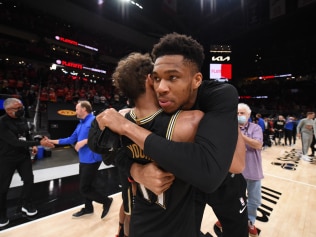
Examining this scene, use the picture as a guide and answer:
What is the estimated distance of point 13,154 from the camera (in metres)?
2.95

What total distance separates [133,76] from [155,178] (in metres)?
0.54

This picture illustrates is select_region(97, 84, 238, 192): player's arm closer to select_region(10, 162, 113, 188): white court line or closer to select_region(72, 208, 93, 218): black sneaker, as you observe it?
select_region(72, 208, 93, 218): black sneaker

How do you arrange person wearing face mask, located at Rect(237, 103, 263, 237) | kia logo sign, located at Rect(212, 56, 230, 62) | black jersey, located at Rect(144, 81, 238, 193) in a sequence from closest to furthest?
black jersey, located at Rect(144, 81, 238, 193) → person wearing face mask, located at Rect(237, 103, 263, 237) → kia logo sign, located at Rect(212, 56, 230, 62)

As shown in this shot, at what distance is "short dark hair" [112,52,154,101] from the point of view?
1.03 metres

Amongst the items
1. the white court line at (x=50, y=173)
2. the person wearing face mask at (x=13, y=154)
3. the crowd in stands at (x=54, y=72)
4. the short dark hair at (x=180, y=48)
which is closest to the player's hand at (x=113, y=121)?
the short dark hair at (x=180, y=48)

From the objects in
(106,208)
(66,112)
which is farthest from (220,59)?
(106,208)

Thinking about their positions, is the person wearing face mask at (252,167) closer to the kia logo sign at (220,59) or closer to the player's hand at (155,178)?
the player's hand at (155,178)

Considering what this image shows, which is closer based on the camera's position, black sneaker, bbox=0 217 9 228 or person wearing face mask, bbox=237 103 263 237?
person wearing face mask, bbox=237 103 263 237

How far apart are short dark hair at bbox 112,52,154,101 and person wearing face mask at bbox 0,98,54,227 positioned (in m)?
2.56

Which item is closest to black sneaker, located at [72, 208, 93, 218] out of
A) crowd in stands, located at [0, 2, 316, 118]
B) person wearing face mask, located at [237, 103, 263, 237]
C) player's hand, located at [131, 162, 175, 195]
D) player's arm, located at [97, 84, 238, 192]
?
person wearing face mask, located at [237, 103, 263, 237]

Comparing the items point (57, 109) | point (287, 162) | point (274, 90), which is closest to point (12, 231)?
point (57, 109)

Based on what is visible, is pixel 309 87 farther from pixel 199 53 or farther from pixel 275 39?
pixel 199 53

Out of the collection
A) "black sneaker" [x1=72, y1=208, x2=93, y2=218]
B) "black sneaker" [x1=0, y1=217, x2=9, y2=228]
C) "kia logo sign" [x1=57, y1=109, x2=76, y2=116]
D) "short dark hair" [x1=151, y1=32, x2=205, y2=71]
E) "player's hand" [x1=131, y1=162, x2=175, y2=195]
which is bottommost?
"black sneaker" [x1=72, y1=208, x2=93, y2=218]

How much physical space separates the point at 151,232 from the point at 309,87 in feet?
82.5
